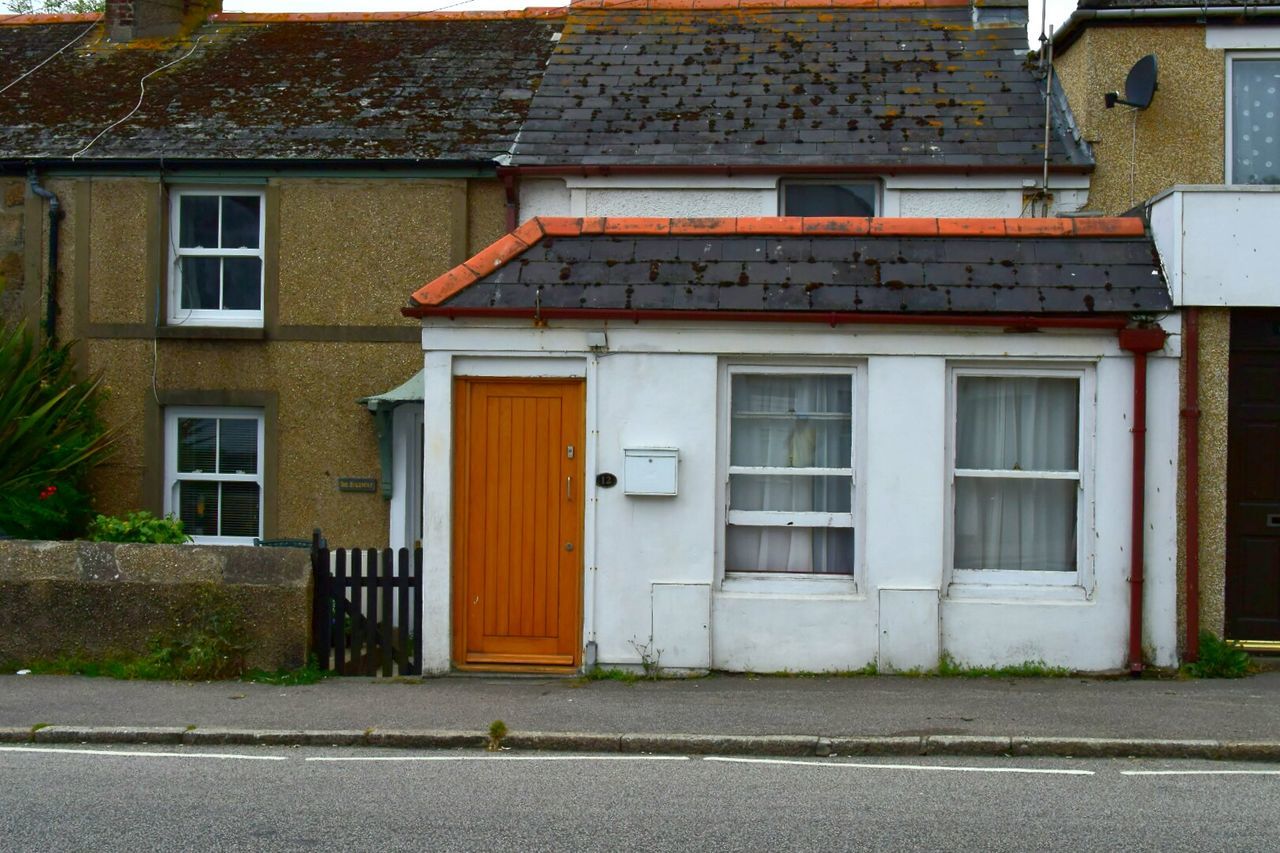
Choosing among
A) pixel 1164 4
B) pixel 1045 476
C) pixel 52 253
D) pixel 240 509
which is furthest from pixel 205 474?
pixel 1164 4

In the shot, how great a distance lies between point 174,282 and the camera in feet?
47.6

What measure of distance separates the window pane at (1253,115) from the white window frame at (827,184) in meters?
3.35

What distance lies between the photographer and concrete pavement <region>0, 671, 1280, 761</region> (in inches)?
320

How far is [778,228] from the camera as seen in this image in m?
10.7

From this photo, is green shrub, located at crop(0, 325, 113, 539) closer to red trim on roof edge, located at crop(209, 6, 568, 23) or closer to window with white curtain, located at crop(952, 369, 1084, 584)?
red trim on roof edge, located at crop(209, 6, 568, 23)

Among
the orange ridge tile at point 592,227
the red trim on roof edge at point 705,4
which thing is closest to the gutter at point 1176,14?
the red trim on roof edge at point 705,4

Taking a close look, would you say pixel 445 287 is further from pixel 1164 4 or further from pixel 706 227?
pixel 1164 4

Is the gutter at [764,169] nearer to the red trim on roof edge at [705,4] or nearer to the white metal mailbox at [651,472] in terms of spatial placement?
the red trim on roof edge at [705,4]

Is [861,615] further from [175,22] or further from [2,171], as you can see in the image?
[175,22]

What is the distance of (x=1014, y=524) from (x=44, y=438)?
8.45 meters

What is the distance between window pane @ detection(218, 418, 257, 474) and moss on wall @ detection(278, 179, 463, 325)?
3.95 ft

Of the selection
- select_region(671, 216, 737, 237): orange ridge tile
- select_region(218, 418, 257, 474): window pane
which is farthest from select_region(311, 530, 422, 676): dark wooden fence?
select_region(218, 418, 257, 474): window pane

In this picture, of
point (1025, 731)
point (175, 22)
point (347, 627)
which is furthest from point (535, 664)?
point (175, 22)

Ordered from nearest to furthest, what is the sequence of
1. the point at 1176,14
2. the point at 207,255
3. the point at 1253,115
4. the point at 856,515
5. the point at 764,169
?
the point at 856,515, the point at 1176,14, the point at 1253,115, the point at 764,169, the point at 207,255
